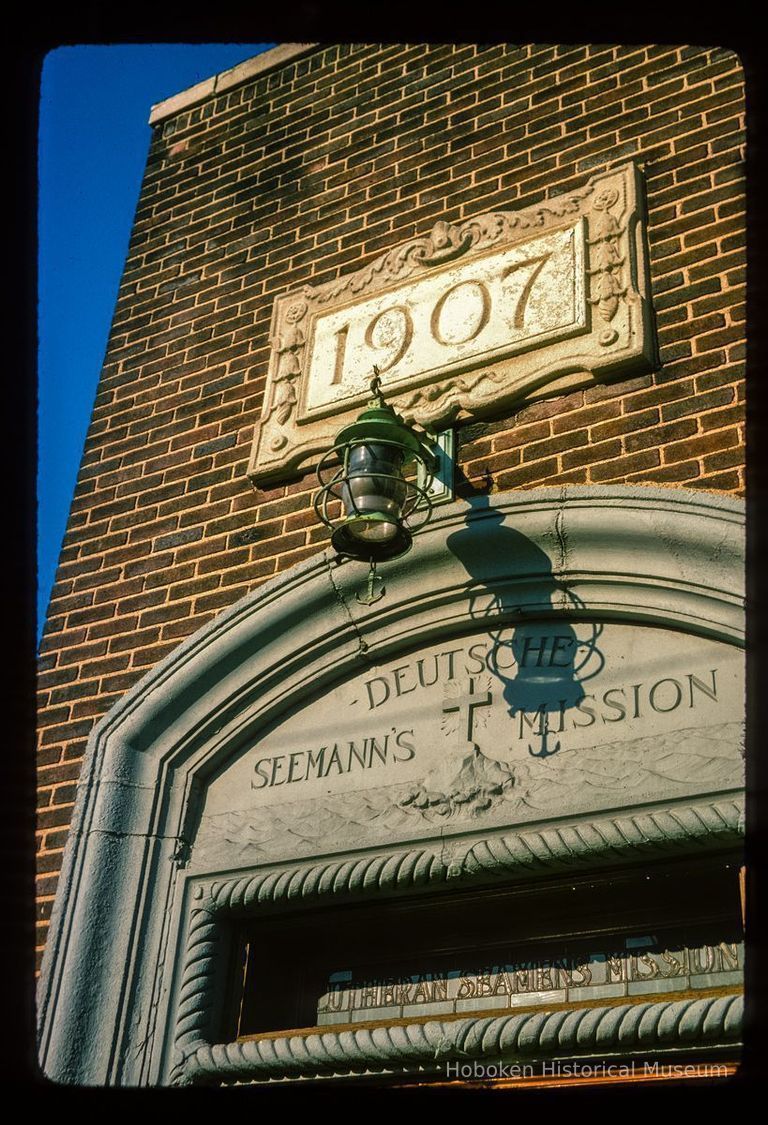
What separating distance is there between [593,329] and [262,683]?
1634 millimetres

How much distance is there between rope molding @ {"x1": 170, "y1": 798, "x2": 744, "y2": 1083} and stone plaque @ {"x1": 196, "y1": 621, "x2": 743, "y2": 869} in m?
0.06

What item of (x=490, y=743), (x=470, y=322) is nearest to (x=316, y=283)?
(x=470, y=322)

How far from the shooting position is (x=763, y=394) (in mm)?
2229

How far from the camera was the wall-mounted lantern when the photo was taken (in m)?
3.72

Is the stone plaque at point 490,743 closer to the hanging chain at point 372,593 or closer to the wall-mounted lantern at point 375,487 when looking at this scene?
the hanging chain at point 372,593

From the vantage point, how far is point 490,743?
366cm

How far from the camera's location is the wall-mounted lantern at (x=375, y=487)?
3721mm

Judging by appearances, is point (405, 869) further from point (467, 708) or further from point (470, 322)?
point (470, 322)

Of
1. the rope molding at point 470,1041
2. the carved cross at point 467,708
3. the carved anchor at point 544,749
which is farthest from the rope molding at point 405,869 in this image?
the carved cross at point 467,708

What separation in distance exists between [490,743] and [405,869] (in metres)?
0.45

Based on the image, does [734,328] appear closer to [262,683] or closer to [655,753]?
[655,753]

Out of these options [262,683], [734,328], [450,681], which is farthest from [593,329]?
[262,683]

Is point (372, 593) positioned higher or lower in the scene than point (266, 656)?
higher

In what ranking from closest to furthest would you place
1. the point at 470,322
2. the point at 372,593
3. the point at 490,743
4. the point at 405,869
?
1. the point at 405,869
2. the point at 490,743
3. the point at 372,593
4. the point at 470,322
